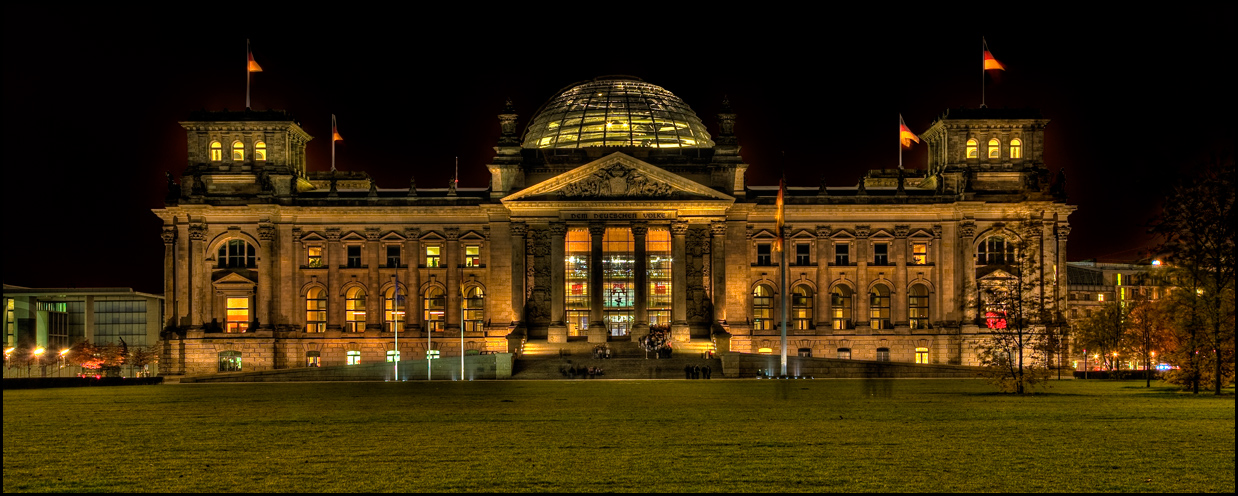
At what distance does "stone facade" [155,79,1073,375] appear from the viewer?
333 ft

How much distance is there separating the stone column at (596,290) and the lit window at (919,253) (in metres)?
25.1

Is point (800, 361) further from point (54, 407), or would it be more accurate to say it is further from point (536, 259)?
point (54, 407)

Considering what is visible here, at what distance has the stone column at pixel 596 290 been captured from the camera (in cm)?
9800

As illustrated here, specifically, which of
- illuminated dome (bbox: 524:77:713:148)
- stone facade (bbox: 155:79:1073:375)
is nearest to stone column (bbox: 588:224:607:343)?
stone facade (bbox: 155:79:1073:375)

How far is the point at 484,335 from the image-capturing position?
338 feet

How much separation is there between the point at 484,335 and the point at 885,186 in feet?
127

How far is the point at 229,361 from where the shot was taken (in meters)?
103

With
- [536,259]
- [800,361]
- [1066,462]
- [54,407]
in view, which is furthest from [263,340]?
[1066,462]

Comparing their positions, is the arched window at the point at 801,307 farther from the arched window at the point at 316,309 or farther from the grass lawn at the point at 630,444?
the grass lawn at the point at 630,444

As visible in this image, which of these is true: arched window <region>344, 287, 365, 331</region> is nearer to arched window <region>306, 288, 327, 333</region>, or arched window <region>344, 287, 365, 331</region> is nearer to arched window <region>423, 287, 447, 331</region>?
arched window <region>306, 288, 327, 333</region>

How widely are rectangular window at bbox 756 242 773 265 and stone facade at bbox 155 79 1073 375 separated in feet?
0.69

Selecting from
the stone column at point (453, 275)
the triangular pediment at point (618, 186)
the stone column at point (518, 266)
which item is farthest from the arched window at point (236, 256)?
the triangular pediment at point (618, 186)

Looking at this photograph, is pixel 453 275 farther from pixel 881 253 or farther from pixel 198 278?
pixel 881 253

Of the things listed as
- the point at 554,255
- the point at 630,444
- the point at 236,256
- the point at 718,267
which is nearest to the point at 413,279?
the point at 554,255
